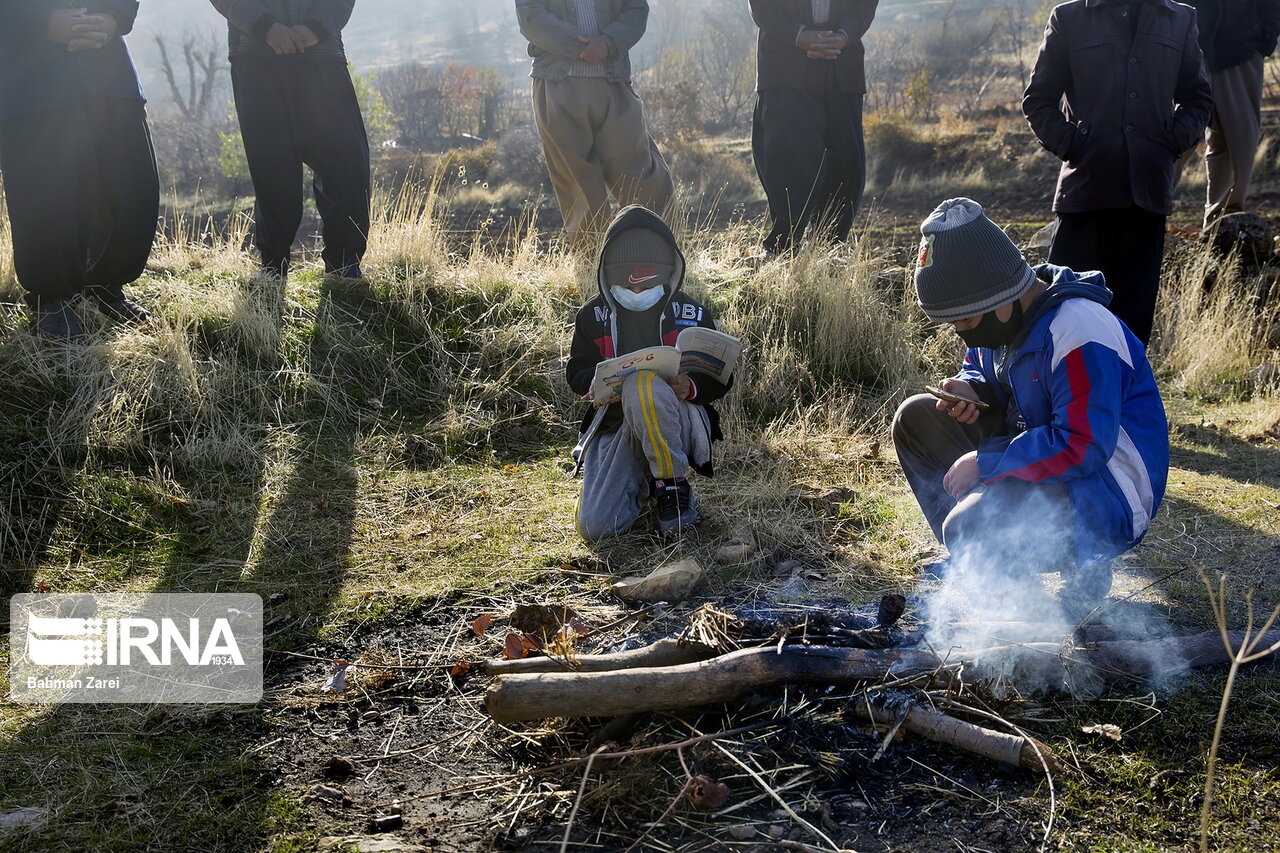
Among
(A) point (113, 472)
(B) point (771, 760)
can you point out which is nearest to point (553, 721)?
(B) point (771, 760)

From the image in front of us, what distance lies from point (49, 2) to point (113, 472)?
2.57 m

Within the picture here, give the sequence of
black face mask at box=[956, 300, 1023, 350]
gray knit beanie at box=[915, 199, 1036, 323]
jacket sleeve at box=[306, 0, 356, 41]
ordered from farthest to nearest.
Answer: jacket sleeve at box=[306, 0, 356, 41]
black face mask at box=[956, 300, 1023, 350]
gray knit beanie at box=[915, 199, 1036, 323]

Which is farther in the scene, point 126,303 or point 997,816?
point 126,303

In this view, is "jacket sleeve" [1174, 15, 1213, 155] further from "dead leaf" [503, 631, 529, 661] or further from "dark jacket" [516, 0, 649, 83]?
"dead leaf" [503, 631, 529, 661]

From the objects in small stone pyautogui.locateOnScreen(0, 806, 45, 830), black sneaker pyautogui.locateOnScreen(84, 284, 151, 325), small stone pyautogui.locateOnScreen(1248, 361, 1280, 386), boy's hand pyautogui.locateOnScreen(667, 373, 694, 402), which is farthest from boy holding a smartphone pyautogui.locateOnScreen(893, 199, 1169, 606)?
black sneaker pyautogui.locateOnScreen(84, 284, 151, 325)

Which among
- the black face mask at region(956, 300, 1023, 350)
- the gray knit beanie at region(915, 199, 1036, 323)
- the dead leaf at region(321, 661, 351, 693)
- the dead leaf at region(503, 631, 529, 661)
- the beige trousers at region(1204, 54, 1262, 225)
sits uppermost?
the beige trousers at region(1204, 54, 1262, 225)

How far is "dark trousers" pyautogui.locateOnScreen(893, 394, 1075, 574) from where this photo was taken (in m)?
3.15

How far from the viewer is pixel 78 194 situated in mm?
5500

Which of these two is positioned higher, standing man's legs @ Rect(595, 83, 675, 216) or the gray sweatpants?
standing man's legs @ Rect(595, 83, 675, 216)

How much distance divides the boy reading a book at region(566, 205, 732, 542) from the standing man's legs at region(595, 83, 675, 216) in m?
2.60

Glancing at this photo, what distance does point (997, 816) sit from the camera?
2.51 m

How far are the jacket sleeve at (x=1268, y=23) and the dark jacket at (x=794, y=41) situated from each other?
101 inches

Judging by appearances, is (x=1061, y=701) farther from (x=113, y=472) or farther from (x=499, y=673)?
(x=113, y=472)

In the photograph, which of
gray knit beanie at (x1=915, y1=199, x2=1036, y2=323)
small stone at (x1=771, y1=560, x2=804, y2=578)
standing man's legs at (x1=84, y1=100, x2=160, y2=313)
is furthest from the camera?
standing man's legs at (x1=84, y1=100, x2=160, y2=313)
